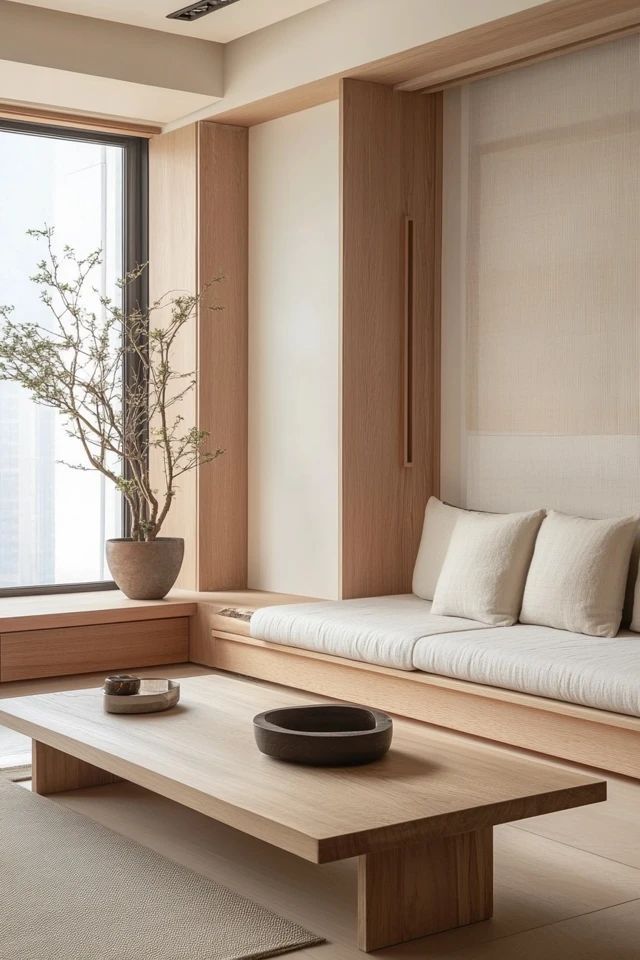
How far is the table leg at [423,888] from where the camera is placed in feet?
8.06

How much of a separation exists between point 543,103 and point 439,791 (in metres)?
3.36

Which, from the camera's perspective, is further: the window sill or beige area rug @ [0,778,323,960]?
the window sill

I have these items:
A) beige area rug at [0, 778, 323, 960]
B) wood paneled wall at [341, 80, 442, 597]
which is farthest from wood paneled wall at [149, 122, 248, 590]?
beige area rug at [0, 778, 323, 960]

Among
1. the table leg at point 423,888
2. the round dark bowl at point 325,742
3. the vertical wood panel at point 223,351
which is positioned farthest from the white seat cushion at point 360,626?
the table leg at point 423,888

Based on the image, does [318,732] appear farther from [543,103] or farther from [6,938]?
[543,103]

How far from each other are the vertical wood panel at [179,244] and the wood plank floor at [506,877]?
254 cm

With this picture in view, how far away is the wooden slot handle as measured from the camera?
5391mm

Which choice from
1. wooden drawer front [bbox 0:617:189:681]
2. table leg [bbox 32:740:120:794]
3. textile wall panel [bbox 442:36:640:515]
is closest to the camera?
table leg [bbox 32:740:120:794]

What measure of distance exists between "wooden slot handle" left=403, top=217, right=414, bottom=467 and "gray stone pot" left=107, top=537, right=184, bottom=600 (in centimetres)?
118

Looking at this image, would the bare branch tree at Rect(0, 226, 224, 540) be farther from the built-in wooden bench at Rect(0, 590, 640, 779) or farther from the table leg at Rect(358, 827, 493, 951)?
the table leg at Rect(358, 827, 493, 951)

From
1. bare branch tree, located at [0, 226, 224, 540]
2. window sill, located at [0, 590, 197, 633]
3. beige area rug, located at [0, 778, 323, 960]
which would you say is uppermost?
bare branch tree, located at [0, 226, 224, 540]

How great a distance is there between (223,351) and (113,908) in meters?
3.69

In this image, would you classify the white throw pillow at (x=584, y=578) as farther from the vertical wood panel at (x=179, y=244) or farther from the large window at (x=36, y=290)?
the large window at (x=36, y=290)

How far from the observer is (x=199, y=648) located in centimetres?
562
